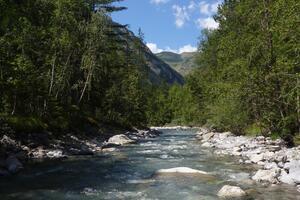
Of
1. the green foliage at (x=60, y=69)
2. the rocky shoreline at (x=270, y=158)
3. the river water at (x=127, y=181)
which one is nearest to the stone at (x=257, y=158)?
the rocky shoreline at (x=270, y=158)

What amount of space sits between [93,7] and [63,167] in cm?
3684

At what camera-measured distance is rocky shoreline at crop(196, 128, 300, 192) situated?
1995cm

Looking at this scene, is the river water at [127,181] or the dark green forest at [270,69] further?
the dark green forest at [270,69]

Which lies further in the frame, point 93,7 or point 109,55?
point 109,55

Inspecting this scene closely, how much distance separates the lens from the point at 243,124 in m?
44.7

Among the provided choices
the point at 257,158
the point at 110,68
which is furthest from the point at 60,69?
the point at 257,158

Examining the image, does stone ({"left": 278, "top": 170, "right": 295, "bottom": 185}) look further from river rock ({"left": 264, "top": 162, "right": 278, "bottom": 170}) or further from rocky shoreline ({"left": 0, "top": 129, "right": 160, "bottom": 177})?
rocky shoreline ({"left": 0, "top": 129, "right": 160, "bottom": 177})

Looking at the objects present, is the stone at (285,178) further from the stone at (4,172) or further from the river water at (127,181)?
the stone at (4,172)

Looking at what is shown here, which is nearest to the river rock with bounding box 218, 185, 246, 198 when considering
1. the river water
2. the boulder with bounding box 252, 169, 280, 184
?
the river water

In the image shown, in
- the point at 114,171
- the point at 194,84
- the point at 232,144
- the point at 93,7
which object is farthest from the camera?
the point at 194,84

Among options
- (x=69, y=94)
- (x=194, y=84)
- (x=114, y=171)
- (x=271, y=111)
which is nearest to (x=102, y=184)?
(x=114, y=171)

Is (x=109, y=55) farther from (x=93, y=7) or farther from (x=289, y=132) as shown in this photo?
(x=289, y=132)

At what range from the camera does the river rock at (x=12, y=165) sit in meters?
22.6

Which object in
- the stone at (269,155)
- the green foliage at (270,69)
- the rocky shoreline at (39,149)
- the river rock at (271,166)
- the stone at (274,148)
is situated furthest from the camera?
the stone at (274,148)
